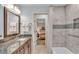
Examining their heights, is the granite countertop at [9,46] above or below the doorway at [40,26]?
below

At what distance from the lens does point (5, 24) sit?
1.96 metres

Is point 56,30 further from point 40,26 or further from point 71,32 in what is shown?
point 71,32

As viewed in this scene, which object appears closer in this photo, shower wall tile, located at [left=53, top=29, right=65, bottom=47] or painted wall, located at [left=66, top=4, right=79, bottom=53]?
painted wall, located at [left=66, top=4, right=79, bottom=53]

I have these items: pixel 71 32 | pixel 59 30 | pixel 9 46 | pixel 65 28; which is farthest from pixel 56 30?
pixel 9 46

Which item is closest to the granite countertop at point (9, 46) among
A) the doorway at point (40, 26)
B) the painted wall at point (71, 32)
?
the doorway at point (40, 26)

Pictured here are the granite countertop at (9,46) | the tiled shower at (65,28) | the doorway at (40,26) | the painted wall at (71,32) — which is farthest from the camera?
the doorway at (40,26)

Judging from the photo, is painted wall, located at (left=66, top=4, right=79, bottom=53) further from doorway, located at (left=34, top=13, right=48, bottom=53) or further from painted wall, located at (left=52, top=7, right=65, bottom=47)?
doorway, located at (left=34, top=13, right=48, bottom=53)

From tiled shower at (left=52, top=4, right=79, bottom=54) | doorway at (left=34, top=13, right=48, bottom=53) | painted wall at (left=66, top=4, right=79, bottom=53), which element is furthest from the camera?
doorway at (left=34, top=13, right=48, bottom=53)

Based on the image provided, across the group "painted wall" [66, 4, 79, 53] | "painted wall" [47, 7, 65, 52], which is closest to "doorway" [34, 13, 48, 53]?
"painted wall" [47, 7, 65, 52]

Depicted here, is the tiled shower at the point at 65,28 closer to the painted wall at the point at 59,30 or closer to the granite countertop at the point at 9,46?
the painted wall at the point at 59,30

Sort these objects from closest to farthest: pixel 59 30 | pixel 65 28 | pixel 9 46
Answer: pixel 9 46 < pixel 65 28 < pixel 59 30
